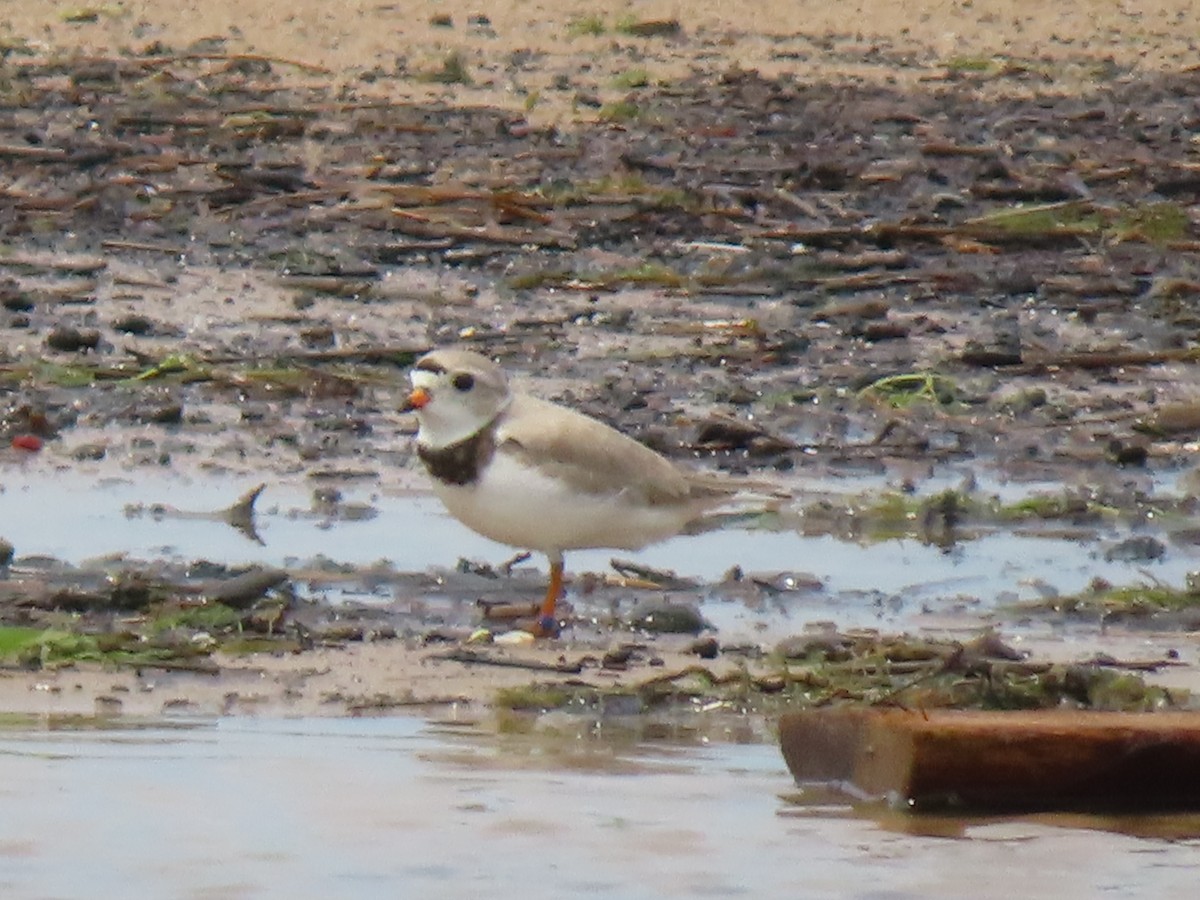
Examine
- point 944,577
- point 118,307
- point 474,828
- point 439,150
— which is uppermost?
point 439,150

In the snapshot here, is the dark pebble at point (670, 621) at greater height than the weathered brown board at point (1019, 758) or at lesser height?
greater

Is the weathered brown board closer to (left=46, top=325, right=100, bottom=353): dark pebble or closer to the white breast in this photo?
the white breast

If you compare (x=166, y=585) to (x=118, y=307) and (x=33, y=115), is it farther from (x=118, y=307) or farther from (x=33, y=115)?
(x=33, y=115)

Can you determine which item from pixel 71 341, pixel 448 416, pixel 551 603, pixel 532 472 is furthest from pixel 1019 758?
pixel 71 341

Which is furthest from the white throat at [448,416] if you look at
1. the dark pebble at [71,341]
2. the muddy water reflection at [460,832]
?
the dark pebble at [71,341]

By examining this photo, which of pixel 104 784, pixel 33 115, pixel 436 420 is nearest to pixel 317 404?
pixel 436 420

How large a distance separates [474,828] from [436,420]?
6.66 ft

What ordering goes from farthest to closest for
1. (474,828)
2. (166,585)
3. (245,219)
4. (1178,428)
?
1. (245,219)
2. (1178,428)
3. (166,585)
4. (474,828)

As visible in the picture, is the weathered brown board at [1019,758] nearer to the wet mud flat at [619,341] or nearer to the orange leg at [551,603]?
the wet mud flat at [619,341]

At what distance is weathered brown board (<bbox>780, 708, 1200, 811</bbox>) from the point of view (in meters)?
5.28

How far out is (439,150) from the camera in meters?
14.4

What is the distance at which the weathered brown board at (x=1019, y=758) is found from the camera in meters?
5.28

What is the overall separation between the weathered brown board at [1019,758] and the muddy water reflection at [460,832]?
0.27ft

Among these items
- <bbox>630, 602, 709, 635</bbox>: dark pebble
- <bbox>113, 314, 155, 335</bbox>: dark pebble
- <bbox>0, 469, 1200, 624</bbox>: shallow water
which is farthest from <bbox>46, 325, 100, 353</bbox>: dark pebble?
<bbox>630, 602, 709, 635</bbox>: dark pebble
